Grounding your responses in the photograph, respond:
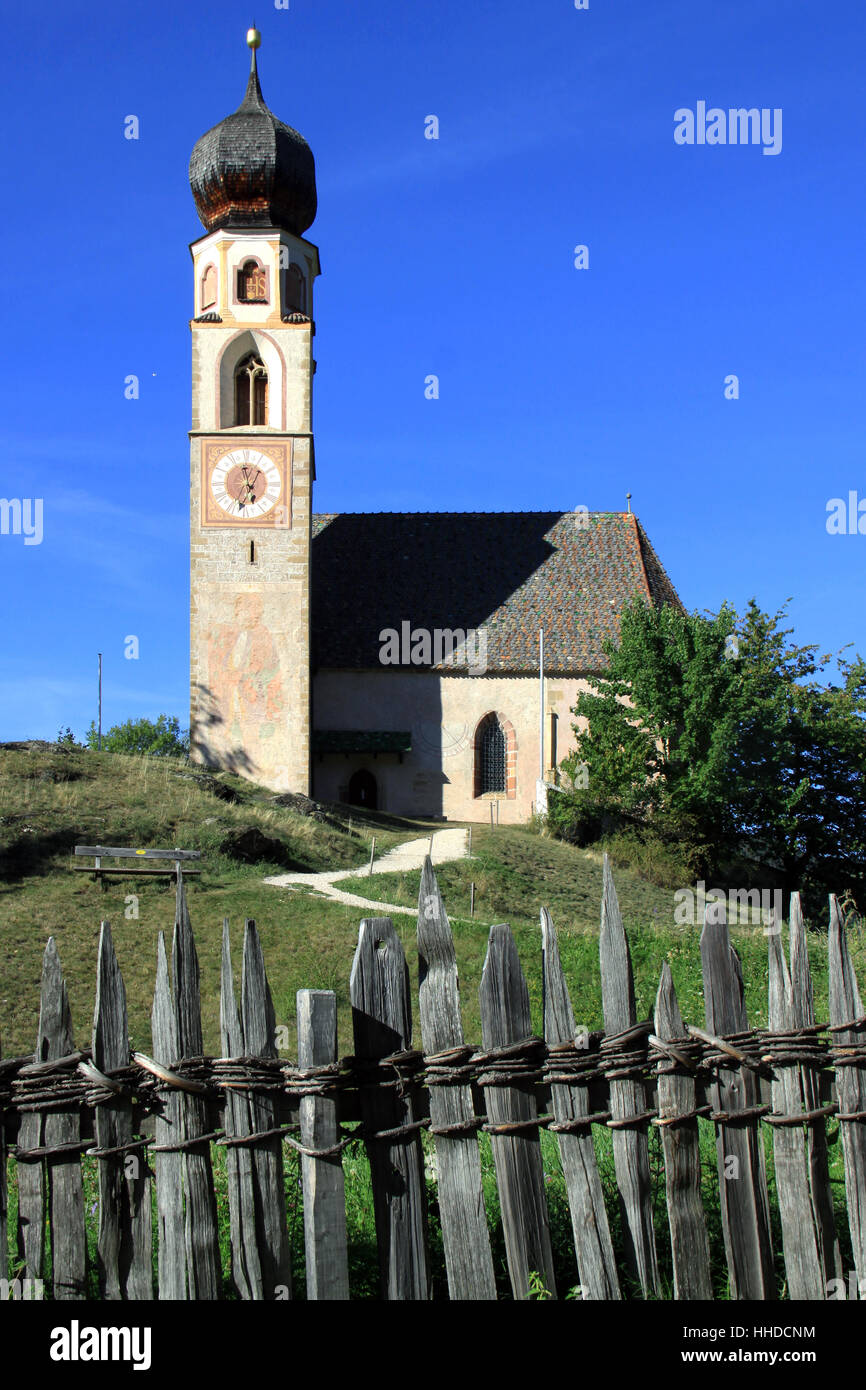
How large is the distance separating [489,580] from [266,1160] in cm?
3600

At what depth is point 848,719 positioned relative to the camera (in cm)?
3462

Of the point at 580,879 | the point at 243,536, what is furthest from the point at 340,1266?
the point at 243,536

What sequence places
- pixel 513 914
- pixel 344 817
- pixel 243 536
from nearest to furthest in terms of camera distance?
pixel 513 914, pixel 344 817, pixel 243 536

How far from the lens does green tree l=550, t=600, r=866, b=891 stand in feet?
102

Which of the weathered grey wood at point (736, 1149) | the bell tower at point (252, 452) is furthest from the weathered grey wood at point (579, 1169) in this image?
the bell tower at point (252, 452)

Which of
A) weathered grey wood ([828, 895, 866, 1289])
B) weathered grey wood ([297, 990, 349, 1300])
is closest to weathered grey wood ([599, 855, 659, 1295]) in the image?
weathered grey wood ([828, 895, 866, 1289])

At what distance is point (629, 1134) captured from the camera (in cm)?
426

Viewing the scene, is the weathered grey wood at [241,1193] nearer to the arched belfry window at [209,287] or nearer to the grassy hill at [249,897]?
the grassy hill at [249,897]

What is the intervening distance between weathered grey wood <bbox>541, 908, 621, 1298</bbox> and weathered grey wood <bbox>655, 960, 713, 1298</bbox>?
0.30m

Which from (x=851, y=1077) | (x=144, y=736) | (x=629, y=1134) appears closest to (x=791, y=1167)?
(x=851, y=1077)

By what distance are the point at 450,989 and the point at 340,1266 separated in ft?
3.14

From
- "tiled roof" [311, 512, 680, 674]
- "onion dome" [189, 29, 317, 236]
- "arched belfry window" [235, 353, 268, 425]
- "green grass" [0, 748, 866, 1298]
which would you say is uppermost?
"onion dome" [189, 29, 317, 236]

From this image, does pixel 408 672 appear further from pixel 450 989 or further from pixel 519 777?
pixel 450 989

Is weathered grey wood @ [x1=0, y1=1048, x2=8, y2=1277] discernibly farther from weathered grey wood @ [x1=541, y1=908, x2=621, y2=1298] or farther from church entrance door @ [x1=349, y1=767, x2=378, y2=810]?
church entrance door @ [x1=349, y1=767, x2=378, y2=810]
